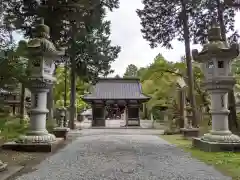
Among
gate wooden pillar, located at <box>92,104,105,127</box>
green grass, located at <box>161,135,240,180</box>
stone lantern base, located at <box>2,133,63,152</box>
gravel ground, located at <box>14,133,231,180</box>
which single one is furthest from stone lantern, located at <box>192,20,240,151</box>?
gate wooden pillar, located at <box>92,104,105,127</box>

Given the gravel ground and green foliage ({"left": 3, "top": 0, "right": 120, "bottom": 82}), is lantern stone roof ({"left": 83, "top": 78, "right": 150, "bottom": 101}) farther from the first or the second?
the gravel ground

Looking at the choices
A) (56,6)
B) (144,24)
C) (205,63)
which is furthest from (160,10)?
(205,63)

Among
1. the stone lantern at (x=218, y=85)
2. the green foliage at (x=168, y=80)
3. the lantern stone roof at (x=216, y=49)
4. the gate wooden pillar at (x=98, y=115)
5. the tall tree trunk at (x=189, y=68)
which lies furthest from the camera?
the gate wooden pillar at (x=98, y=115)

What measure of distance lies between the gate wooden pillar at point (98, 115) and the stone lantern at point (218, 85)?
668 inches

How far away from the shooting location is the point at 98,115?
25891 mm

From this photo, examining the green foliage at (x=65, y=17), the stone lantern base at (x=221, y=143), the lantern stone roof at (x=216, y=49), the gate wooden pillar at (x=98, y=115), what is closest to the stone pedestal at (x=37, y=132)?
the green foliage at (x=65, y=17)

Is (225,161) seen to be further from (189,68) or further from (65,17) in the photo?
(65,17)

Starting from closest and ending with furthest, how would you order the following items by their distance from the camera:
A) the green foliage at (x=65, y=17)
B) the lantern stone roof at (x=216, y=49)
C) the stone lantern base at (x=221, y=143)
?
1. the stone lantern base at (x=221, y=143)
2. the lantern stone roof at (x=216, y=49)
3. the green foliage at (x=65, y=17)

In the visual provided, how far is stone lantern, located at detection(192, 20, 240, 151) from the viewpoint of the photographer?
8555mm

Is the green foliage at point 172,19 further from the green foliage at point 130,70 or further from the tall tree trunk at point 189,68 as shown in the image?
the green foliage at point 130,70

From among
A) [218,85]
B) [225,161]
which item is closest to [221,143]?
[225,161]

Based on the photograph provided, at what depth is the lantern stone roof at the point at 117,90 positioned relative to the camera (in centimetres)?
2597

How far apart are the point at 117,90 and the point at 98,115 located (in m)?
3.64

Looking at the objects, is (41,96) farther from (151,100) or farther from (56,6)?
(151,100)
